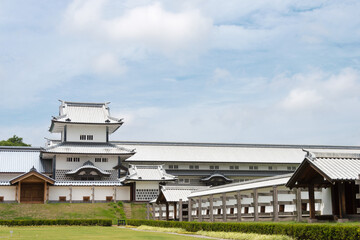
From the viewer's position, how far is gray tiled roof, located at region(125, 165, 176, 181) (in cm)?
5805

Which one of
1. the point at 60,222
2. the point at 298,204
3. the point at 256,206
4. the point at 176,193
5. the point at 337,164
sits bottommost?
the point at 60,222

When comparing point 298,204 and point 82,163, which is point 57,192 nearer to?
point 82,163

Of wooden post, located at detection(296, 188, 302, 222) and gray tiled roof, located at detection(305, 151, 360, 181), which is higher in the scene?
gray tiled roof, located at detection(305, 151, 360, 181)

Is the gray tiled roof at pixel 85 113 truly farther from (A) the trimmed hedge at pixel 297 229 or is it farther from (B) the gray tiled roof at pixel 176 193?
(A) the trimmed hedge at pixel 297 229

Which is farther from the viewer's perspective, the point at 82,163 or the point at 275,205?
the point at 82,163

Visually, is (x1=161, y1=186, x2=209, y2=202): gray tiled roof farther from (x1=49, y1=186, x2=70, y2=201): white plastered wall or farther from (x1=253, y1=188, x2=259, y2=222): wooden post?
(x1=49, y1=186, x2=70, y2=201): white plastered wall

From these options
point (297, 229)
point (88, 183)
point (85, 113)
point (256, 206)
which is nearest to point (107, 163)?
point (88, 183)

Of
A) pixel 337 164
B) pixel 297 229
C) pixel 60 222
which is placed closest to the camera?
pixel 297 229

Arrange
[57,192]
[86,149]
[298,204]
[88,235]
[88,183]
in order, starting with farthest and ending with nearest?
[86,149] → [88,183] → [57,192] → [88,235] → [298,204]

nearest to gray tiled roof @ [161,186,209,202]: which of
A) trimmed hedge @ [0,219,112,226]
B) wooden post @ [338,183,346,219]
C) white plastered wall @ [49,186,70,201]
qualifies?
trimmed hedge @ [0,219,112,226]

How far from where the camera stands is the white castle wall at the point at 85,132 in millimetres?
67750

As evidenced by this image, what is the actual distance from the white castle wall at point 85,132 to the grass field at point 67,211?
15965 millimetres

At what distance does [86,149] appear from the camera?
214ft

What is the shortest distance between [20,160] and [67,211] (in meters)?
19.8
